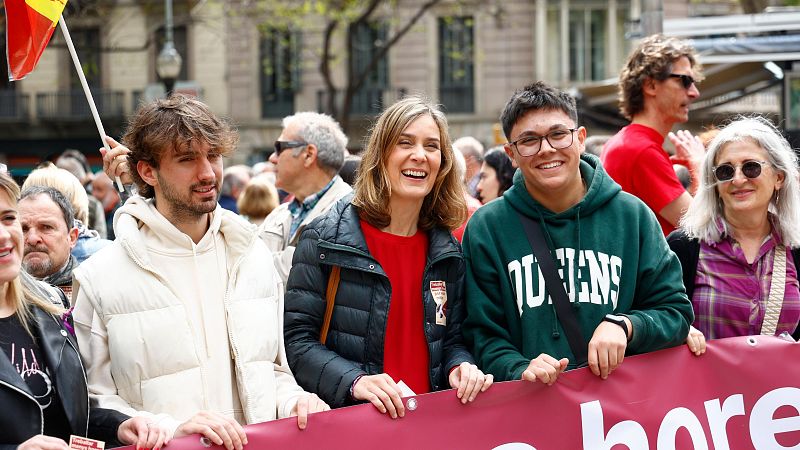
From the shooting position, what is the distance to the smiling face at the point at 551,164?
3859 millimetres

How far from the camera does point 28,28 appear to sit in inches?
171

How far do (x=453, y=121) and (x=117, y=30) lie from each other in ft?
37.2

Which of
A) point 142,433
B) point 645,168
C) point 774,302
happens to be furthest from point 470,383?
point 645,168

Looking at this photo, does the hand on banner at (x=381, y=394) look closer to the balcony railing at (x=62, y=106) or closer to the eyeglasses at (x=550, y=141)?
the eyeglasses at (x=550, y=141)

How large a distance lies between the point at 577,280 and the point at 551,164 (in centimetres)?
47


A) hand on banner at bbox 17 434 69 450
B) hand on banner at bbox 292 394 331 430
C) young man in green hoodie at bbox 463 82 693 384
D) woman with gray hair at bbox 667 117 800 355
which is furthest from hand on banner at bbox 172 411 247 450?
woman with gray hair at bbox 667 117 800 355

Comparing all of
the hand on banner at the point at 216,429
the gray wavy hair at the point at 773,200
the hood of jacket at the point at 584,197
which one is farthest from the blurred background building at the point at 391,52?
the hand on banner at the point at 216,429

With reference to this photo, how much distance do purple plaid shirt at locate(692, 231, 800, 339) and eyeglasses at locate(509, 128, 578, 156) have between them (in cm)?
99

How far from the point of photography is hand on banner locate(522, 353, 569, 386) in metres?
3.57

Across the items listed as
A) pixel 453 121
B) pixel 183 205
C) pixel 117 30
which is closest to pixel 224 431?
pixel 183 205

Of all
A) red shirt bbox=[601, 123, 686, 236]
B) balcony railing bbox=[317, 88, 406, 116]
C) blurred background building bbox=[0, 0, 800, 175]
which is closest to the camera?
red shirt bbox=[601, 123, 686, 236]

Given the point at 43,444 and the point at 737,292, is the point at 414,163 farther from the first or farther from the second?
the point at 43,444

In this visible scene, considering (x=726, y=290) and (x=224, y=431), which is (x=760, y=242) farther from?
(x=224, y=431)

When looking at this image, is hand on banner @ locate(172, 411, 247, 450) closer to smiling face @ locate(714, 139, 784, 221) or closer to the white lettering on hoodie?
the white lettering on hoodie
